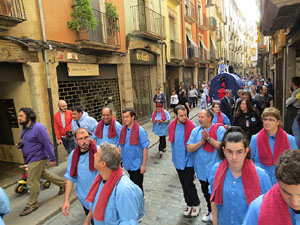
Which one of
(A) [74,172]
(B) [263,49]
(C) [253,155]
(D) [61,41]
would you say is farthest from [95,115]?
(B) [263,49]

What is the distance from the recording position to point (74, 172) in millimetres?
2898

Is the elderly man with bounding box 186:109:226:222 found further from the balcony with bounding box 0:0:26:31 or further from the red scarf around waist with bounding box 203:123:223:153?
the balcony with bounding box 0:0:26:31

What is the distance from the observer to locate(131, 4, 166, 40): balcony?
36.2ft

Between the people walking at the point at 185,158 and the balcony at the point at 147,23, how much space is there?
8255mm

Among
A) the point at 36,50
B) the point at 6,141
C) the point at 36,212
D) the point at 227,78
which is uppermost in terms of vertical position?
the point at 36,50

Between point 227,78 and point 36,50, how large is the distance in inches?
282

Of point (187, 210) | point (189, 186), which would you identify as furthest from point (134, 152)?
point (187, 210)

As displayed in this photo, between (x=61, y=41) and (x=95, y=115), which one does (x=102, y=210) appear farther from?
(x=95, y=115)

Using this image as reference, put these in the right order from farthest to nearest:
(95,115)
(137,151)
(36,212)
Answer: (95,115) < (36,212) < (137,151)

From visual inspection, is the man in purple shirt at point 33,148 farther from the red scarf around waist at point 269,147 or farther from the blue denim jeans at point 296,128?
the blue denim jeans at point 296,128

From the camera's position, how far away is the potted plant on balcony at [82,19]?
7.26 m

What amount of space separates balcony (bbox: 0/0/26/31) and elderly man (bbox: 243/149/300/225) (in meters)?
5.75

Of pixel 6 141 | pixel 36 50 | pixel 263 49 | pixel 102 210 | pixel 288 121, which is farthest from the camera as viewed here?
pixel 263 49

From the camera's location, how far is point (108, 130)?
4371 mm
